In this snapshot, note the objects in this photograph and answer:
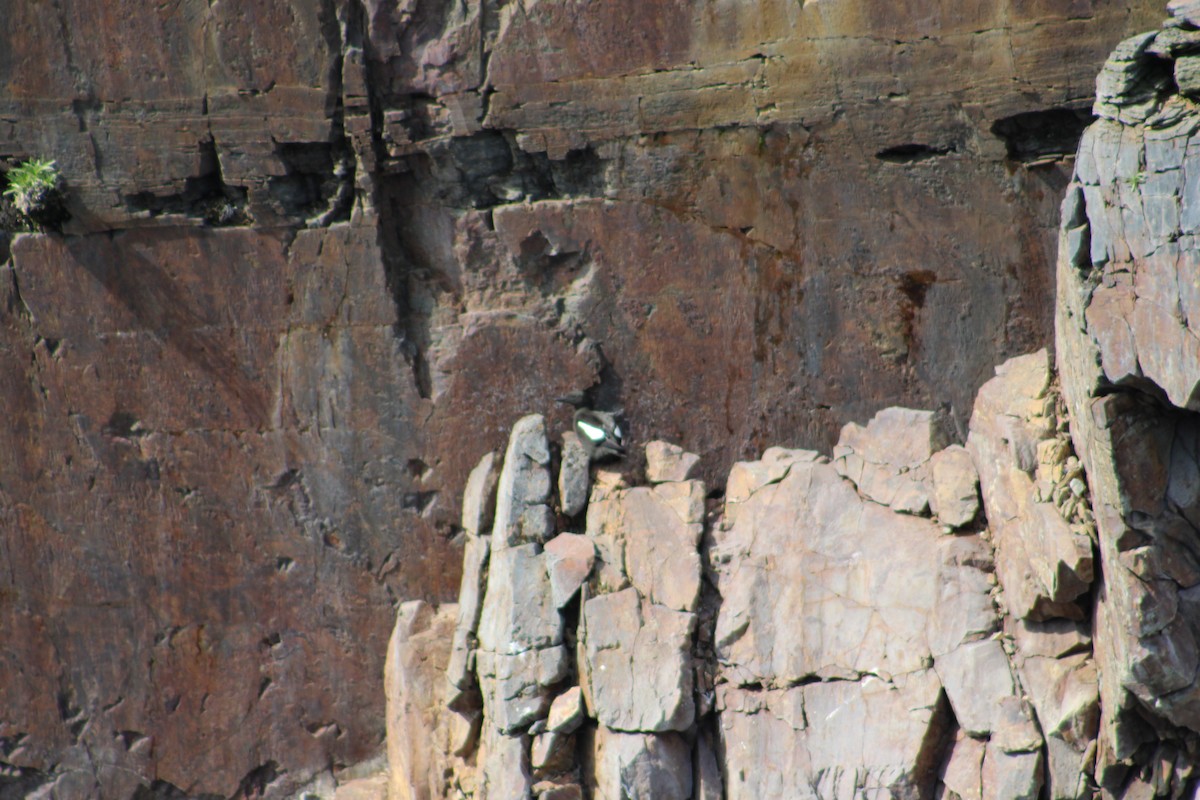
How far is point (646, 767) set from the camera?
4.61 meters

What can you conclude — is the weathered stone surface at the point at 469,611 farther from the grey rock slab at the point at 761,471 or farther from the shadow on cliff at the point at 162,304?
the shadow on cliff at the point at 162,304

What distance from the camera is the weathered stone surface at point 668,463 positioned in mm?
5172

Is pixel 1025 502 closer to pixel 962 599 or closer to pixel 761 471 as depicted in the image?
pixel 962 599

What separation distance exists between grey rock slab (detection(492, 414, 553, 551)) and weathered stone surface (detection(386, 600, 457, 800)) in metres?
0.63

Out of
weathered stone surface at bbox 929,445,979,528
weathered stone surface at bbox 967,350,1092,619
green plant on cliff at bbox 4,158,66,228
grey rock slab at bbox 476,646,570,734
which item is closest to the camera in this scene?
weathered stone surface at bbox 967,350,1092,619

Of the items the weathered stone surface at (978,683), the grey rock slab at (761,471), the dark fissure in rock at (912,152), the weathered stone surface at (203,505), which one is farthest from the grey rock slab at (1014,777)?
the weathered stone surface at (203,505)

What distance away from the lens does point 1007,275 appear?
5.36 meters

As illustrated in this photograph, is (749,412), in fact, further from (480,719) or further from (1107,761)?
(1107,761)

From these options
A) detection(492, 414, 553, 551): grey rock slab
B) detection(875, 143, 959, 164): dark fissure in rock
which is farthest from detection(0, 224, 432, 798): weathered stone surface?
detection(875, 143, 959, 164): dark fissure in rock

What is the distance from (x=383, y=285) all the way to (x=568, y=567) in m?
1.57

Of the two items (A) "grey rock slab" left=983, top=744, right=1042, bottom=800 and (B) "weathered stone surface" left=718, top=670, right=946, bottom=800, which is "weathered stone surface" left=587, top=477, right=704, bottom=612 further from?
(A) "grey rock slab" left=983, top=744, right=1042, bottom=800

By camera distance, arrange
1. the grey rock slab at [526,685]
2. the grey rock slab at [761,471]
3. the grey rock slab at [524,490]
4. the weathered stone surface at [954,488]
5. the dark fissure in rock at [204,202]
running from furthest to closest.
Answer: the dark fissure in rock at [204,202]
the grey rock slab at [524,490]
the grey rock slab at [761,471]
the grey rock slab at [526,685]
the weathered stone surface at [954,488]

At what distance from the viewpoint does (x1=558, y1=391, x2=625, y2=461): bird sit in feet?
17.6

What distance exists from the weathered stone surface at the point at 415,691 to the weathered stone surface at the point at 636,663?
2.95ft
